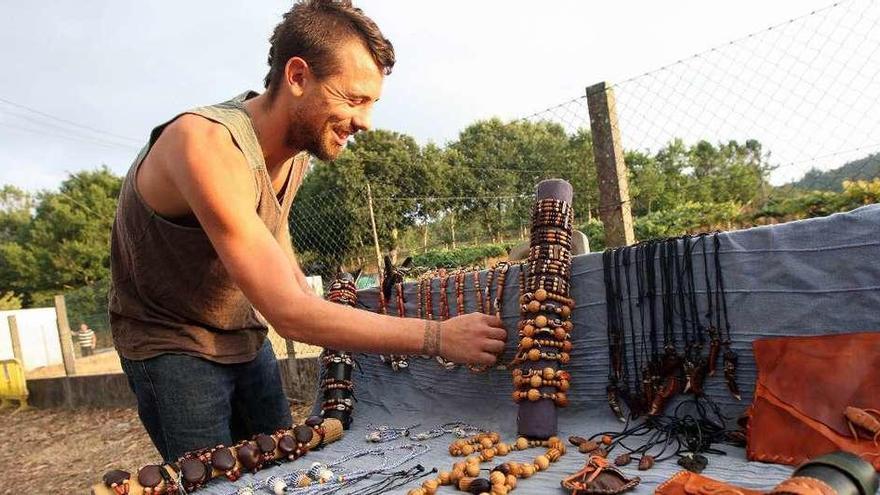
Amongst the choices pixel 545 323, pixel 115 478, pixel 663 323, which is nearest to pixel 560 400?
pixel 545 323

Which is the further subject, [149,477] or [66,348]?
[66,348]

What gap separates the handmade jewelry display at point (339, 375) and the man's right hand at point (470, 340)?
0.69 m

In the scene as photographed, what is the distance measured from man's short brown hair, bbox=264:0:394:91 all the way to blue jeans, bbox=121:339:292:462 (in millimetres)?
911

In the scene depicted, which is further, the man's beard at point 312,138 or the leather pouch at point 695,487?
the man's beard at point 312,138

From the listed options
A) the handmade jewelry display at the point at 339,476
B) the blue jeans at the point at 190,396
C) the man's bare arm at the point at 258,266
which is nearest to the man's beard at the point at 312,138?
the man's bare arm at the point at 258,266

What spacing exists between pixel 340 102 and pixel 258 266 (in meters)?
0.51

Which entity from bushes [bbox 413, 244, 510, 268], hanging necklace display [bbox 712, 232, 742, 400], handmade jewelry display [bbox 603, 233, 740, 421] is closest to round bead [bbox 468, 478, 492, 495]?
handmade jewelry display [bbox 603, 233, 740, 421]

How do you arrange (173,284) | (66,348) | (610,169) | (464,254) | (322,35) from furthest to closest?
1. (464,254)
2. (66,348)
3. (610,169)
4. (173,284)
5. (322,35)

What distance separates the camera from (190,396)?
1.78 meters

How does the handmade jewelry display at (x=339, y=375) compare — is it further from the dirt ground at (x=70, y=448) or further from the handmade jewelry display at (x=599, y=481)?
the dirt ground at (x=70, y=448)

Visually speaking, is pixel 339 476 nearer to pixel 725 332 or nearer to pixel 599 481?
pixel 599 481

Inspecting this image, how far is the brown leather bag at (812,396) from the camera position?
1.05m

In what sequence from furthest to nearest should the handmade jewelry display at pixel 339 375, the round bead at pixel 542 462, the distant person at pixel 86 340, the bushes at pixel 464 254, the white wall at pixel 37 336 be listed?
the white wall at pixel 37 336 → the bushes at pixel 464 254 → the distant person at pixel 86 340 → the handmade jewelry display at pixel 339 375 → the round bead at pixel 542 462

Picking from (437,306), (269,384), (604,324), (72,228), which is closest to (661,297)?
(604,324)
